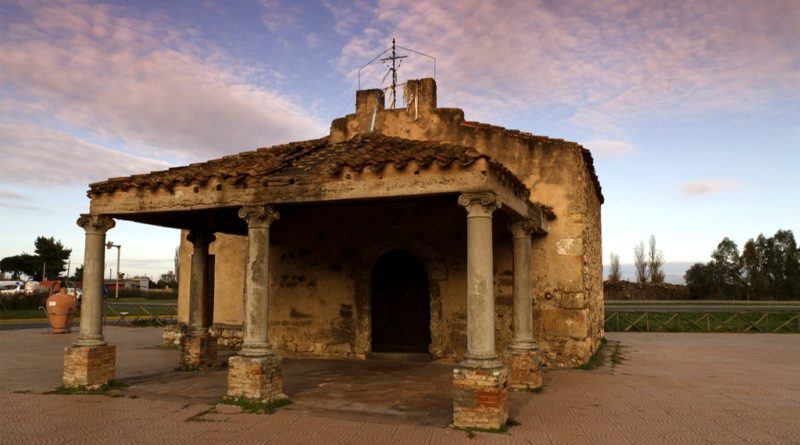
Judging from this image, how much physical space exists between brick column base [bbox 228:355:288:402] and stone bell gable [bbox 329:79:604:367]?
506 centimetres

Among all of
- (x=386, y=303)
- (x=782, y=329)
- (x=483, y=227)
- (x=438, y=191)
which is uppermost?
(x=438, y=191)

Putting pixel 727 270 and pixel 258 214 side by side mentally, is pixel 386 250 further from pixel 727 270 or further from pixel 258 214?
pixel 727 270

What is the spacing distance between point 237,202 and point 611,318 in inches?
724

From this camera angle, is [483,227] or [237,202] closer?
[483,227]

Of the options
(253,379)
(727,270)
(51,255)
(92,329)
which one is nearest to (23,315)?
(92,329)

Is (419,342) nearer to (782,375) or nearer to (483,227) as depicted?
(483,227)

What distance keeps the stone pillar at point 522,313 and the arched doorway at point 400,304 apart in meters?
2.71

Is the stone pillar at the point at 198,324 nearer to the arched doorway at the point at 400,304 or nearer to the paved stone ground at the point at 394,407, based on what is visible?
the paved stone ground at the point at 394,407

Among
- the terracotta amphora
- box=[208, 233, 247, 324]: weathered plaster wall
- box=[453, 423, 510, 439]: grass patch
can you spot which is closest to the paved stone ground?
box=[453, 423, 510, 439]: grass patch

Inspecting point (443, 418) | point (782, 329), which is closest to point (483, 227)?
point (443, 418)

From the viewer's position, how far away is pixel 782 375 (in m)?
10.5

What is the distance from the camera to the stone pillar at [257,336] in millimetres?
7508

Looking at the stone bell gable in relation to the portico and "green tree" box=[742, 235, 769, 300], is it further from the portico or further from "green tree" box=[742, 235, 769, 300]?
"green tree" box=[742, 235, 769, 300]

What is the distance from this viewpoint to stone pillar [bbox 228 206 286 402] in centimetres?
751
